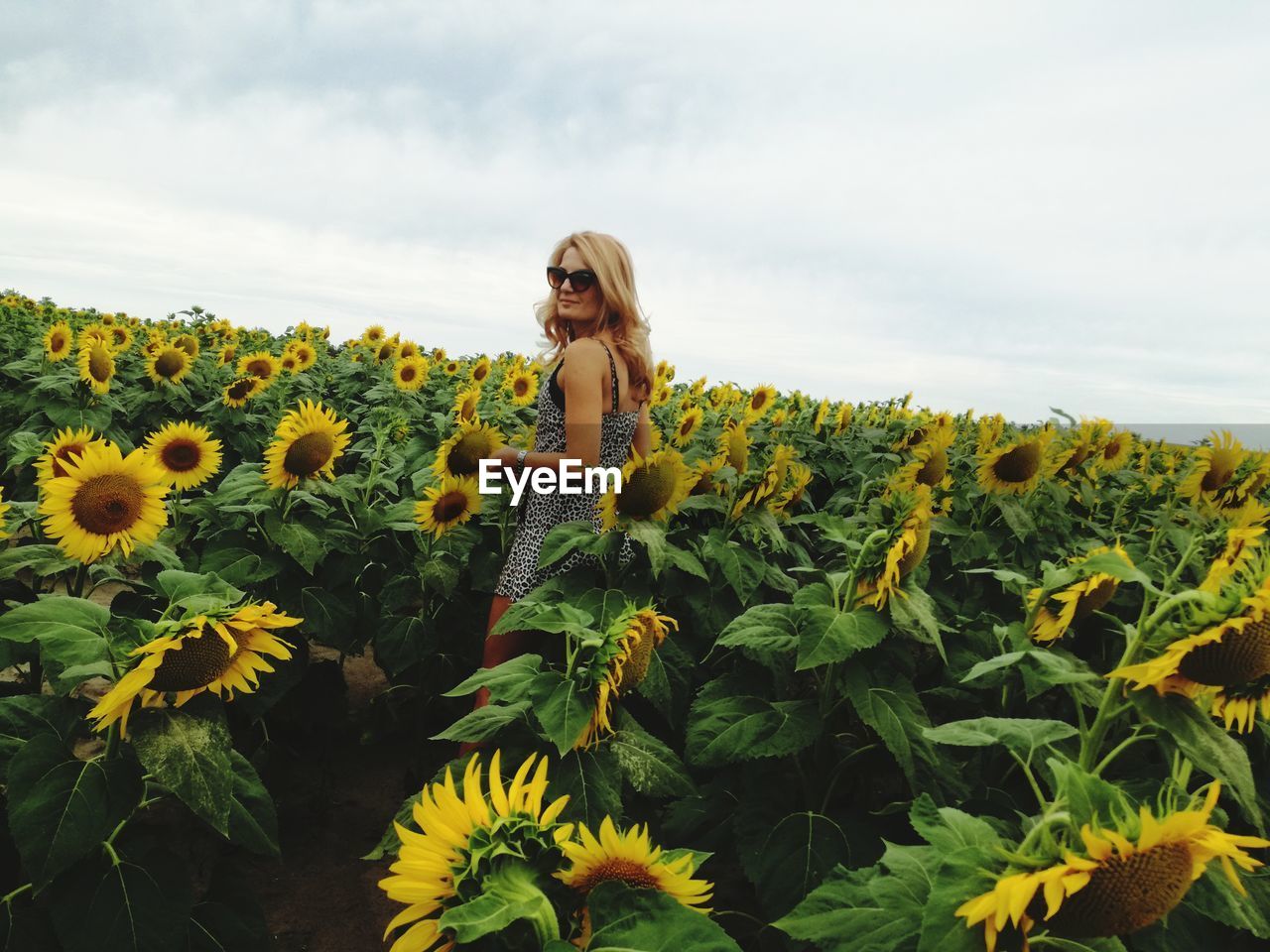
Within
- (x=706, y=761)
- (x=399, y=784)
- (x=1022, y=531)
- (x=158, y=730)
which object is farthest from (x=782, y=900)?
(x=1022, y=531)

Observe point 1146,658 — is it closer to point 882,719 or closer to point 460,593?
point 882,719

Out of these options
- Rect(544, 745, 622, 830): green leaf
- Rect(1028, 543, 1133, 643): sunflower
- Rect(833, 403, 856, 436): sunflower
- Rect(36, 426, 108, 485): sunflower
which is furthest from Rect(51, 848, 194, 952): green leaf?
Rect(833, 403, 856, 436): sunflower

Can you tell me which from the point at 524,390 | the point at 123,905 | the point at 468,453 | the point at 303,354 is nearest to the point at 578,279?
the point at 468,453

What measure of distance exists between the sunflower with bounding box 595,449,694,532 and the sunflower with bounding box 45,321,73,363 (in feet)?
21.8

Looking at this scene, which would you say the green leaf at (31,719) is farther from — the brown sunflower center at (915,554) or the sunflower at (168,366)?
the sunflower at (168,366)

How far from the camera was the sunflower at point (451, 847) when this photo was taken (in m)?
0.92

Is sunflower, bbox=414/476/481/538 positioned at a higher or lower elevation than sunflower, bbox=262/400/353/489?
lower

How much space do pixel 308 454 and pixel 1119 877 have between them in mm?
3030

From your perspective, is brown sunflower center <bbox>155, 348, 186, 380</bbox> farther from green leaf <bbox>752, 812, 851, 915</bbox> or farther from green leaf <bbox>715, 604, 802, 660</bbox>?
green leaf <bbox>752, 812, 851, 915</bbox>

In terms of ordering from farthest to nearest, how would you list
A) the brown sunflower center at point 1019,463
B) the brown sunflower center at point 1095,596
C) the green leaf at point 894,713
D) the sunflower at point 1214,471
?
the sunflower at point 1214,471, the brown sunflower center at point 1019,463, the brown sunflower center at point 1095,596, the green leaf at point 894,713

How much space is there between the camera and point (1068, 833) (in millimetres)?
1064

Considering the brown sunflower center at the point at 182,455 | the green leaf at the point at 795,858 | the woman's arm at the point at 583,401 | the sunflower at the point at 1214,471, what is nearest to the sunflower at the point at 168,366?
the brown sunflower center at the point at 182,455

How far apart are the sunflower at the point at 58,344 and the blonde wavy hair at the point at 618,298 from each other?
581 cm

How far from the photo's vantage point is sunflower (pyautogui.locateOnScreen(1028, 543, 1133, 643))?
2168 millimetres
